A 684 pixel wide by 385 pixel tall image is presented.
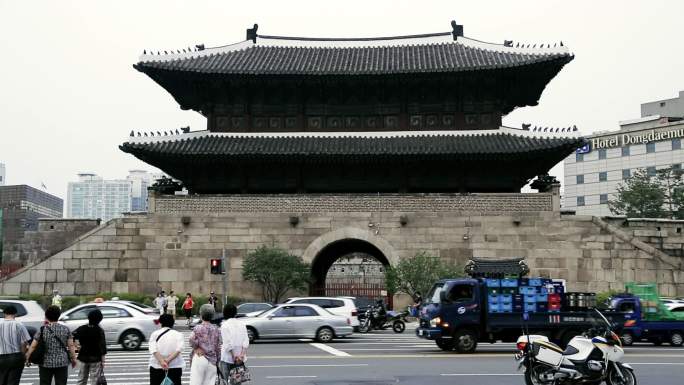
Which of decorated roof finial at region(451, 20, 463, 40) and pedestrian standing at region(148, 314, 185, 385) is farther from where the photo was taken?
decorated roof finial at region(451, 20, 463, 40)

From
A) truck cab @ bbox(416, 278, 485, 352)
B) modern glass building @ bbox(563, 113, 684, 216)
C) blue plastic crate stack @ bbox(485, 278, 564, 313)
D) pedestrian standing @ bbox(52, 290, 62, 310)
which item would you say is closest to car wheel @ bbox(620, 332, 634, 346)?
blue plastic crate stack @ bbox(485, 278, 564, 313)

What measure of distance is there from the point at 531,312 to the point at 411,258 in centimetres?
1103

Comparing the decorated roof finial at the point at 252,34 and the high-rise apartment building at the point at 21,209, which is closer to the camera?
the decorated roof finial at the point at 252,34

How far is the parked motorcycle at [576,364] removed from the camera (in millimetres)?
13070

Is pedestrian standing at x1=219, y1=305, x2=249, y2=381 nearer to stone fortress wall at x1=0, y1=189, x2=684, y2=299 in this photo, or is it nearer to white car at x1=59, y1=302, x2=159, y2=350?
white car at x1=59, y1=302, x2=159, y2=350

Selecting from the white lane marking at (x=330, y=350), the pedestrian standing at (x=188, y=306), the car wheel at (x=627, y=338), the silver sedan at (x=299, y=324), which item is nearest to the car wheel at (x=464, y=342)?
the white lane marking at (x=330, y=350)

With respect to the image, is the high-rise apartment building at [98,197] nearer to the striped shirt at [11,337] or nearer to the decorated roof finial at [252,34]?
the decorated roof finial at [252,34]

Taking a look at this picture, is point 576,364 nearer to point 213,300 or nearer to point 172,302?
point 213,300

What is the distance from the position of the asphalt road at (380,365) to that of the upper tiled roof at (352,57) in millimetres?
14516

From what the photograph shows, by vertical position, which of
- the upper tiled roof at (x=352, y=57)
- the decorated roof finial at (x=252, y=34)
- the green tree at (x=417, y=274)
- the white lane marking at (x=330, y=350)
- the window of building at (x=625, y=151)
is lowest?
the white lane marking at (x=330, y=350)

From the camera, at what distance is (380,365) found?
56.1ft

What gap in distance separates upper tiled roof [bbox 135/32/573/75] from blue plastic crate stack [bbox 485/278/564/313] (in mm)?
14395

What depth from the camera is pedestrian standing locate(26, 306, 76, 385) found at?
10844 mm

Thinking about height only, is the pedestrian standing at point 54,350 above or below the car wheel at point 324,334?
above
